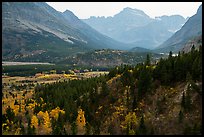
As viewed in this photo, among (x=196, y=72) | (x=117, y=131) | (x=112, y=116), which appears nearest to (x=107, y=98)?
(x=112, y=116)

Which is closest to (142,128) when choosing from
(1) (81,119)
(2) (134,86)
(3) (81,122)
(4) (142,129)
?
(4) (142,129)

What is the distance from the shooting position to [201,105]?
69188 millimetres

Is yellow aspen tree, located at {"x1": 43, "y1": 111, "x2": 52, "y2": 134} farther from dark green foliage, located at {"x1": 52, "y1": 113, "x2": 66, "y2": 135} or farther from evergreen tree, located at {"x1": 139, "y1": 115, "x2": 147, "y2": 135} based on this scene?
evergreen tree, located at {"x1": 139, "y1": 115, "x2": 147, "y2": 135}

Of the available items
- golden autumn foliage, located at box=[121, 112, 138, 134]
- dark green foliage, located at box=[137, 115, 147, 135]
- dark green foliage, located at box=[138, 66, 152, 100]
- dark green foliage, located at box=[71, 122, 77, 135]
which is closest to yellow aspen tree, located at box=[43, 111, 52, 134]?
dark green foliage, located at box=[71, 122, 77, 135]

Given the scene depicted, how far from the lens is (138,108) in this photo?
77500mm

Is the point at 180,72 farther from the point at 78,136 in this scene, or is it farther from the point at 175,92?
the point at 78,136

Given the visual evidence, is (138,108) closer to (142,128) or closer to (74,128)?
(142,128)

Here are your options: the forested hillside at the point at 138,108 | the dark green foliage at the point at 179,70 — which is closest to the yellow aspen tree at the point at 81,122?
the forested hillside at the point at 138,108

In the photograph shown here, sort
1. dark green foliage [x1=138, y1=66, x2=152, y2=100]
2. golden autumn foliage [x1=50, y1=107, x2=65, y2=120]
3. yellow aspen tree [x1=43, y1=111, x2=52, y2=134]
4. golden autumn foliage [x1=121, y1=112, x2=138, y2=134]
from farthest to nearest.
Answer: golden autumn foliage [x1=50, y1=107, x2=65, y2=120]
yellow aspen tree [x1=43, y1=111, x2=52, y2=134]
dark green foliage [x1=138, y1=66, x2=152, y2=100]
golden autumn foliage [x1=121, y1=112, x2=138, y2=134]

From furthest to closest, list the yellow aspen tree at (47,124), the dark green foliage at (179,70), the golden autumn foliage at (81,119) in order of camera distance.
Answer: the yellow aspen tree at (47,124) < the golden autumn foliage at (81,119) < the dark green foliage at (179,70)

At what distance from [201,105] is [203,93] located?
8.66ft

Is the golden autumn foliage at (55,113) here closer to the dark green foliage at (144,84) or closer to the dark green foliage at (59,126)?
the dark green foliage at (59,126)

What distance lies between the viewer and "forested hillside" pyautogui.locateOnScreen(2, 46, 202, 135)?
226 ft

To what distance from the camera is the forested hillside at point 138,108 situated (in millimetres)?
68812
